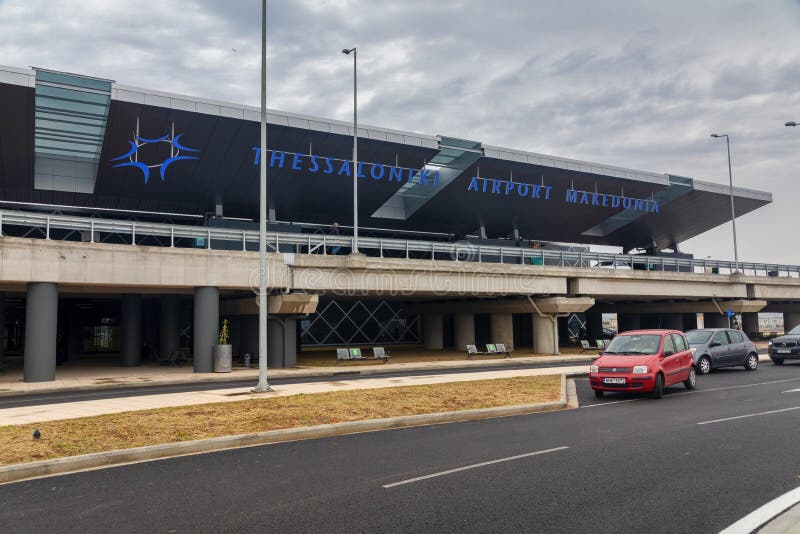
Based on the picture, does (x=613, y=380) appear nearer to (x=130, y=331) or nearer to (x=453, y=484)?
(x=453, y=484)

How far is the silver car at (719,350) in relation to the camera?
22000mm

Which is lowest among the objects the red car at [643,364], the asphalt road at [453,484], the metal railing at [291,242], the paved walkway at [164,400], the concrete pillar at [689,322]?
the asphalt road at [453,484]

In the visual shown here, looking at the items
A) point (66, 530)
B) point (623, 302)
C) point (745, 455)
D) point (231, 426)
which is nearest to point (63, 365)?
point (231, 426)

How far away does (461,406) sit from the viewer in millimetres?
13594

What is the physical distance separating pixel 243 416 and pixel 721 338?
1854 cm

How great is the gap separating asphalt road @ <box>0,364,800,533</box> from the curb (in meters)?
0.36

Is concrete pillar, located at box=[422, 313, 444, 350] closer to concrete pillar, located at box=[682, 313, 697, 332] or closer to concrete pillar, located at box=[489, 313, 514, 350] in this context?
concrete pillar, located at box=[489, 313, 514, 350]

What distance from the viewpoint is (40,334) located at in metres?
21.2

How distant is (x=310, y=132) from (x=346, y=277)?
888 centimetres

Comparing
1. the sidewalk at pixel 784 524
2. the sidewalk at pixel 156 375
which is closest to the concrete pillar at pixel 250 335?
the sidewalk at pixel 156 375

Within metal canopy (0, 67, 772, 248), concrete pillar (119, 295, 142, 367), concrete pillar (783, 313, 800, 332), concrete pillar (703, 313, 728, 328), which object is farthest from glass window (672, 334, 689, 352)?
concrete pillar (783, 313, 800, 332)

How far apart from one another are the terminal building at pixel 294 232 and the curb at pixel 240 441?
47.2 feet

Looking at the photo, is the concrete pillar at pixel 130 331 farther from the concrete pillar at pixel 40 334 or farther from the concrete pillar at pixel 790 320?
the concrete pillar at pixel 790 320

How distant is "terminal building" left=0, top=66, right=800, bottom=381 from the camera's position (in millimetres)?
24125
